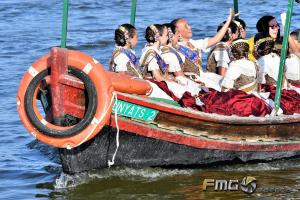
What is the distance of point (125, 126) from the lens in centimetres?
962

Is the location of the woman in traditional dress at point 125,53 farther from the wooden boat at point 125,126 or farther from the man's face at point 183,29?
the man's face at point 183,29

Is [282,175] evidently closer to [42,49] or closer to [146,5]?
[42,49]

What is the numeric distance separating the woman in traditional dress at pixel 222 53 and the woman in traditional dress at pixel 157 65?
4.38ft

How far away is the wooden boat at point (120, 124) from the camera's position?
9.34m

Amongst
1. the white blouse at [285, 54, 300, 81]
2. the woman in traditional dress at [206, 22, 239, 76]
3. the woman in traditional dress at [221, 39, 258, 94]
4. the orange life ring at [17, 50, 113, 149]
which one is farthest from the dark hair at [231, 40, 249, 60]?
the orange life ring at [17, 50, 113, 149]

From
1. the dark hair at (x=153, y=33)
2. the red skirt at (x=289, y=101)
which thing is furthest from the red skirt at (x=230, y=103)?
the dark hair at (x=153, y=33)

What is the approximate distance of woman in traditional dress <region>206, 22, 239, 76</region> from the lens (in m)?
12.0

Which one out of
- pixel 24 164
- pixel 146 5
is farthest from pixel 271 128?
pixel 146 5

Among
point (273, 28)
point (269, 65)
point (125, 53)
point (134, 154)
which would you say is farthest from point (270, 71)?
point (134, 154)

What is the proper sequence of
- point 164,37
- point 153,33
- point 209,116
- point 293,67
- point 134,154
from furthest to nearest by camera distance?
1. point 293,67
2. point 164,37
3. point 153,33
4. point 134,154
5. point 209,116

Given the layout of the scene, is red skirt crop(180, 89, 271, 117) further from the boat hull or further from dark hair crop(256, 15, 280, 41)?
dark hair crop(256, 15, 280, 41)

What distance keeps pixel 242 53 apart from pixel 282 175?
1.36m

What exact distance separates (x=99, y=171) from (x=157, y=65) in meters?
1.28

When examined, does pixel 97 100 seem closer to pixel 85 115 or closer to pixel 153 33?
pixel 85 115
